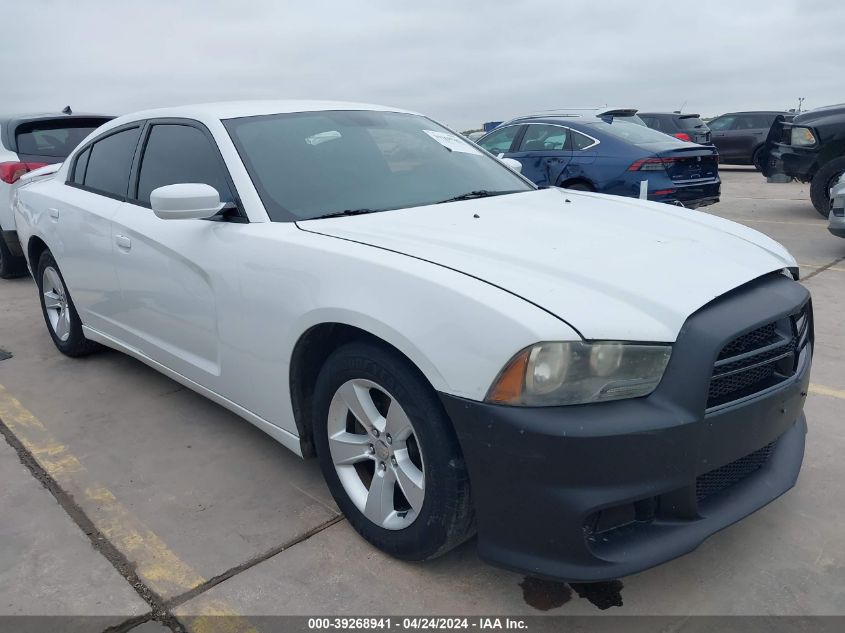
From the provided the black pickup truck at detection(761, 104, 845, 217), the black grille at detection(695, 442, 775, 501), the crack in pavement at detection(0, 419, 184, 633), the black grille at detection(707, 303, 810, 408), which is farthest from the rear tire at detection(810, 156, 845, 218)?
the crack in pavement at detection(0, 419, 184, 633)

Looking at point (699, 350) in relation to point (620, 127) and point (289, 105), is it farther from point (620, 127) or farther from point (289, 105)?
point (620, 127)

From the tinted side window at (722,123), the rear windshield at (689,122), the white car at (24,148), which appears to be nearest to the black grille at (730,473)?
the white car at (24,148)

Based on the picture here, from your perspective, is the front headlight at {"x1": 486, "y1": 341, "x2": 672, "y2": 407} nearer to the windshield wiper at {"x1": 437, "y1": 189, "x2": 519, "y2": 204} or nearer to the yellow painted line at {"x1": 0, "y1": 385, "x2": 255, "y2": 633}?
the yellow painted line at {"x1": 0, "y1": 385, "x2": 255, "y2": 633}

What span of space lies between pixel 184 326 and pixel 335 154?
1.03m

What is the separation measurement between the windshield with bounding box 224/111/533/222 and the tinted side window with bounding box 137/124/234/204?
16 cm

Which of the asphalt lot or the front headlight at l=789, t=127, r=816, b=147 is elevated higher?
the front headlight at l=789, t=127, r=816, b=147

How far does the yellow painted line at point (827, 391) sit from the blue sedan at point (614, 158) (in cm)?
403

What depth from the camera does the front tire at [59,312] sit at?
4445mm

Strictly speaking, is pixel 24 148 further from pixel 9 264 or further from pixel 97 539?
pixel 97 539

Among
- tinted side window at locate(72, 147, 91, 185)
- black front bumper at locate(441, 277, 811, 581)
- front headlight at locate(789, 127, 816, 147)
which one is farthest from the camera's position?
front headlight at locate(789, 127, 816, 147)

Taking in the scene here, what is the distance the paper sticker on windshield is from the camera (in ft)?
11.8

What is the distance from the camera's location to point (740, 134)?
17.5 m

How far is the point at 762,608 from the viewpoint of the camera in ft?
7.08

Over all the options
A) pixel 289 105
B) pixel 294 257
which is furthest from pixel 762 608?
pixel 289 105
